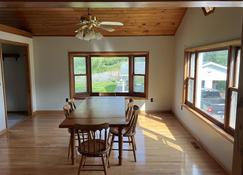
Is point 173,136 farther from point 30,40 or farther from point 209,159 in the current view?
point 30,40

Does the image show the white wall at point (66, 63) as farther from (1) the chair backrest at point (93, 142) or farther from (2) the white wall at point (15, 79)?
(1) the chair backrest at point (93, 142)

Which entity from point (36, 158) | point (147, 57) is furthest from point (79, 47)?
point (36, 158)

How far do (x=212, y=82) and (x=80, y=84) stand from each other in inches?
162

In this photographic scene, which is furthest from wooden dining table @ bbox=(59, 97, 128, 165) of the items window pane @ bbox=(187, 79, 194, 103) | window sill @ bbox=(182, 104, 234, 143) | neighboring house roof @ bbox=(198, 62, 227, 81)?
window pane @ bbox=(187, 79, 194, 103)

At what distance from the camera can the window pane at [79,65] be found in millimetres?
6449

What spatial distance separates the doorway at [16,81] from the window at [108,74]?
4.69ft

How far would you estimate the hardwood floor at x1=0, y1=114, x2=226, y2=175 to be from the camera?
305cm

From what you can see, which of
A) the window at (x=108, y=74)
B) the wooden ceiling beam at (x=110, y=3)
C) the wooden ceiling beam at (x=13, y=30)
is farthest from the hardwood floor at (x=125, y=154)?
the wooden ceiling beam at (x=110, y=3)

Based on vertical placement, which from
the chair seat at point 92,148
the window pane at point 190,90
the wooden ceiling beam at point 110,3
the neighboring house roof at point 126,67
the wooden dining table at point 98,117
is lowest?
A: the chair seat at point 92,148

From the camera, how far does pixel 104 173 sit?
292cm

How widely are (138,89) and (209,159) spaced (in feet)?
11.6

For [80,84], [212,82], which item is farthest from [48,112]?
[212,82]

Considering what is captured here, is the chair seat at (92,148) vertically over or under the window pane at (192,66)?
under

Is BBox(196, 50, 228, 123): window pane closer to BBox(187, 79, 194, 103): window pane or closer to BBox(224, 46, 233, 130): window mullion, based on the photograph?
BBox(224, 46, 233, 130): window mullion
